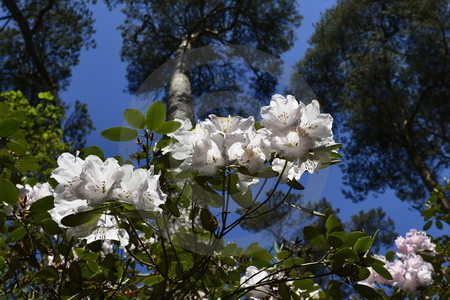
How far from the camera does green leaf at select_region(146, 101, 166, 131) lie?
0.79 meters

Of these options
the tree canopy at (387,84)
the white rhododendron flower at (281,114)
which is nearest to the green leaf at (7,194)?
the white rhododendron flower at (281,114)

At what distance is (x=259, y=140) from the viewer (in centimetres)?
71

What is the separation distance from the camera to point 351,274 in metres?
0.77

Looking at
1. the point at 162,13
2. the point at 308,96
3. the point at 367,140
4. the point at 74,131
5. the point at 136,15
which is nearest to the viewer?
the point at 308,96

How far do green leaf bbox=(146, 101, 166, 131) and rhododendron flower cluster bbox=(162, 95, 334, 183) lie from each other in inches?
2.6

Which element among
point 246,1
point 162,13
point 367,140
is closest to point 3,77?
point 162,13

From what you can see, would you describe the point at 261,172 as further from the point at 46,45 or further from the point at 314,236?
the point at 46,45

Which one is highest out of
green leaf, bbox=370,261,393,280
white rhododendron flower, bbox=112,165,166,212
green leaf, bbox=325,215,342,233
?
green leaf, bbox=325,215,342,233

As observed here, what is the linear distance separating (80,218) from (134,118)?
234mm

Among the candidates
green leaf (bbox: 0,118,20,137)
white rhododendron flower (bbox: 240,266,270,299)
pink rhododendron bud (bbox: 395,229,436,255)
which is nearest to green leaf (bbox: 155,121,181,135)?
green leaf (bbox: 0,118,20,137)

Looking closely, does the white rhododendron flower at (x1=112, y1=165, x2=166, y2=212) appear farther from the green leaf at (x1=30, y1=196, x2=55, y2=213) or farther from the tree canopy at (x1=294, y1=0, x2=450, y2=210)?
the tree canopy at (x1=294, y1=0, x2=450, y2=210)

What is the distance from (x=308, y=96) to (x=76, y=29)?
887 centimetres

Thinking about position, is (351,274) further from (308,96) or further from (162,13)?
(162,13)

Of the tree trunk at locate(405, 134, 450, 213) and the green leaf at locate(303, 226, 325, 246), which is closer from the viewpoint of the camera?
the green leaf at locate(303, 226, 325, 246)
